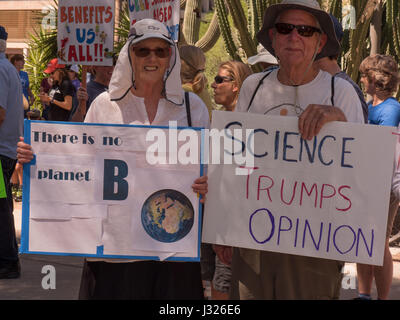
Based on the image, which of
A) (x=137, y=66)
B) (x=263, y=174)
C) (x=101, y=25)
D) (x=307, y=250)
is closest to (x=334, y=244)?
(x=307, y=250)

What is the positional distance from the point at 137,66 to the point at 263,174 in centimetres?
80

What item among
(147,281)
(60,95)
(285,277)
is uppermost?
(60,95)

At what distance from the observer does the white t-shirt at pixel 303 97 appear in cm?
336

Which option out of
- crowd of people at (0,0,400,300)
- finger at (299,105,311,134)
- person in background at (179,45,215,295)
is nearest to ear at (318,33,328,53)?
crowd of people at (0,0,400,300)

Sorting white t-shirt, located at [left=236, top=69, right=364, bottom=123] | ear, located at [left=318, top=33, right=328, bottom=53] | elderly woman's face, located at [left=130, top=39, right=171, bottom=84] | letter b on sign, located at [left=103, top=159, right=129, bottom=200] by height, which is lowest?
letter b on sign, located at [left=103, top=159, right=129, bottom=200]

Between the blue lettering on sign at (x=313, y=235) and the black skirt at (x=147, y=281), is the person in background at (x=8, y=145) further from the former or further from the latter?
the blue lettering on sign at (x=313, y=235)

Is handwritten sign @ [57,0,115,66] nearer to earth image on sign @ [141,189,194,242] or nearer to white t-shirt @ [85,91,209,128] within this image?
white t-shirt @ [85,91,209,128]

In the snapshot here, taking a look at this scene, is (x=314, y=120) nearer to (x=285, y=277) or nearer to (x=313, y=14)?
(x=313, y=14)

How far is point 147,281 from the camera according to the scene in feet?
11.9

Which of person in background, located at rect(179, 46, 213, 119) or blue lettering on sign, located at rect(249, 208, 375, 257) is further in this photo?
person in background, located at rect(179, 46, 213, 119)

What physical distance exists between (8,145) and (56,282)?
1.21 m

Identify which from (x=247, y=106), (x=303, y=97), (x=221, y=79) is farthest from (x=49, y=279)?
(x=303, y=97)

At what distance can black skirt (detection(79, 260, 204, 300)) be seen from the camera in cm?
362

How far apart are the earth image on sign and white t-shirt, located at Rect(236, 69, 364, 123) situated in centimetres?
55
